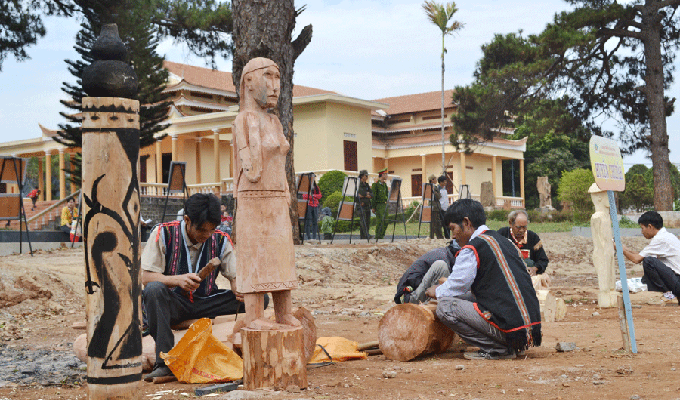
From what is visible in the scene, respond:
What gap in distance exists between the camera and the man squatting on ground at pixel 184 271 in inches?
190

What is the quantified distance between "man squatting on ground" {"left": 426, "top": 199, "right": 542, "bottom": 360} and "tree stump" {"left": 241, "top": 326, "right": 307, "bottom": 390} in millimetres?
1554

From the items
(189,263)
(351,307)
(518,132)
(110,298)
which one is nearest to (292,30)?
(351,307)

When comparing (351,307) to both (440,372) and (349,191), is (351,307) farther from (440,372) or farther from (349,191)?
(349,191)

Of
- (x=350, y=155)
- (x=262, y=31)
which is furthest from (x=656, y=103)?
(x=262, y=31)

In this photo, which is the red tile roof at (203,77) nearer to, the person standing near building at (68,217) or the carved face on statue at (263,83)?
the person standing near building at (68,217)

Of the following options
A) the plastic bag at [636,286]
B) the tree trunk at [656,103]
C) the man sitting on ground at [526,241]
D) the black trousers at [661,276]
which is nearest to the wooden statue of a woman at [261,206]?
the man sitting on ground at [526,241]

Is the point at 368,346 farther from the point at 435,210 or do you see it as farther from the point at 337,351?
the point at 435,210

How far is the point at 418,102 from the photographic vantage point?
3662cm

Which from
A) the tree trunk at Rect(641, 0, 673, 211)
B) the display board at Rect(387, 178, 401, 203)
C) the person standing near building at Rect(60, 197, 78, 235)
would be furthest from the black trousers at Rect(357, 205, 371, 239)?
the tree trunk at Rect(641, 0, 673, 211)

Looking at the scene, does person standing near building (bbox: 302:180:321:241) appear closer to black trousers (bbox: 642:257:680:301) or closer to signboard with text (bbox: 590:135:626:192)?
black trousers (bbox: 642:257:680:301)

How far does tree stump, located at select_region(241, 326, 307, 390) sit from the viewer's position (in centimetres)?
426

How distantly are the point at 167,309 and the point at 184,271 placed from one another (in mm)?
310

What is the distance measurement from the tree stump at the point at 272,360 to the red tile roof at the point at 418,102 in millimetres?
31238

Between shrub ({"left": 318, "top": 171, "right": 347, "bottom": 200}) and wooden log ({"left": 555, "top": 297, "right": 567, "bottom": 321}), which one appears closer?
wooden log ({"left": 555, "top": 297, "right": 567, "bottom": 321})
